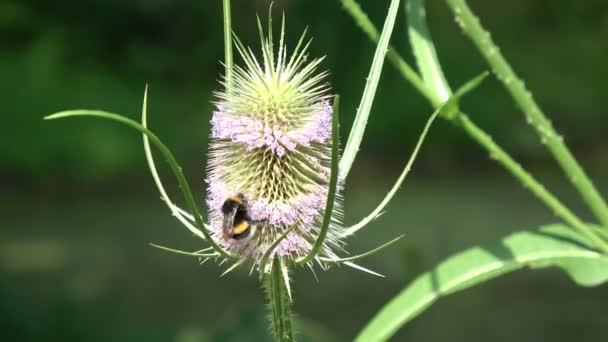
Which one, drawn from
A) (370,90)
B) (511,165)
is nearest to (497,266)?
(511,165)

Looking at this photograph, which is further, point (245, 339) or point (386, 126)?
point (386, 126)

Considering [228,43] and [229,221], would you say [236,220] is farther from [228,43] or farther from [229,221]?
[228,43]

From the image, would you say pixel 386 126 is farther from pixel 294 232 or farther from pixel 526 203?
pixel 294 232

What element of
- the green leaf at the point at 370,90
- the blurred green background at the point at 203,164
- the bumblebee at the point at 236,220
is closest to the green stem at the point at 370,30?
the green leaf at the point at 370,90

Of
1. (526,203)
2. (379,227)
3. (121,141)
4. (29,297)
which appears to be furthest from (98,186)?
(526,203)

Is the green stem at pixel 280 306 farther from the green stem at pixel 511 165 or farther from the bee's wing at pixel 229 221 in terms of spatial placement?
the green stem at pixel 511 165

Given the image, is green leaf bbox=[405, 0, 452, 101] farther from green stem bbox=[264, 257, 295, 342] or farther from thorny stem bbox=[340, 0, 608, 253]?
green stem bbox=[264, 257, 295, 342]
